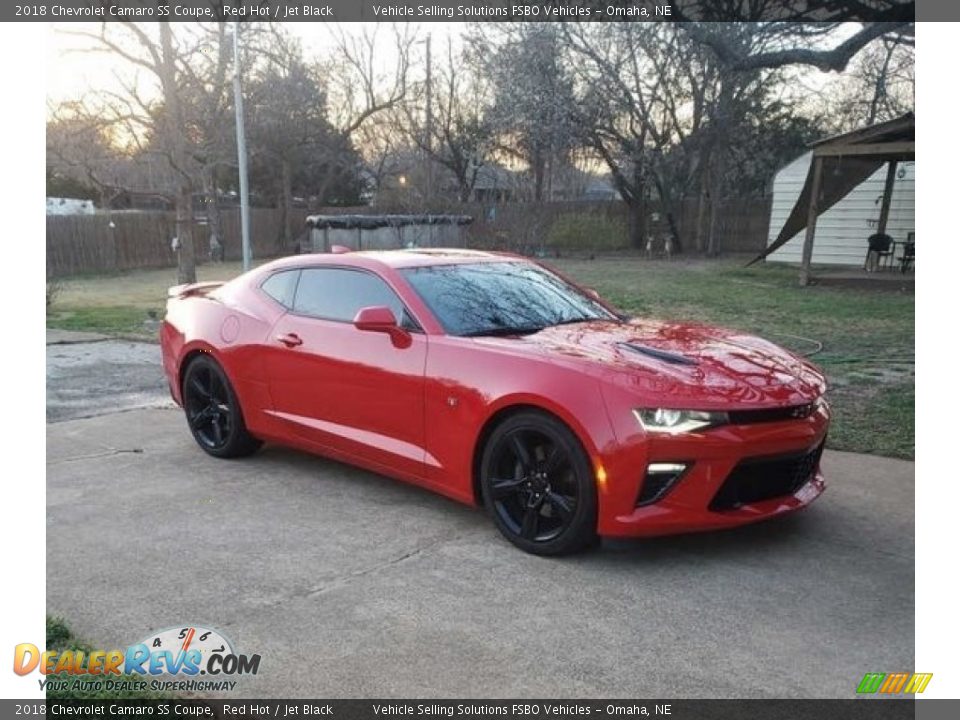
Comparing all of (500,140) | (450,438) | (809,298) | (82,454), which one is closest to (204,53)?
(82,454)

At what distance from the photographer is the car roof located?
496cm

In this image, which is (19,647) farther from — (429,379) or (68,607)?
(429,379)

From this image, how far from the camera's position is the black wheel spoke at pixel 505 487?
4.00 meters

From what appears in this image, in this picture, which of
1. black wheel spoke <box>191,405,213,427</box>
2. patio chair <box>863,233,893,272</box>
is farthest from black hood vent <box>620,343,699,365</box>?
patio chair <box>863,233,893,272</box>

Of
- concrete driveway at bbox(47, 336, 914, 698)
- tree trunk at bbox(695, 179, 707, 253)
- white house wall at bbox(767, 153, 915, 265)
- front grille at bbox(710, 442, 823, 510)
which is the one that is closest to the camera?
concrete driveway at bbox(47, 336, 914, 698)

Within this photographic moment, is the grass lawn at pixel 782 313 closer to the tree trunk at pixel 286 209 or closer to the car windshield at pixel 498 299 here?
the car windshield at pixel 498 299

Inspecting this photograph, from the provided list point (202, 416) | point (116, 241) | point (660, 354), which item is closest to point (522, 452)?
point (660, 354)

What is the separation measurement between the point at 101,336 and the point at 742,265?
17.5 meters

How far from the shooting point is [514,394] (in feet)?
12.9

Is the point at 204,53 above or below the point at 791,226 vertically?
above

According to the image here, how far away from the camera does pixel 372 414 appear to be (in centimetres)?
461

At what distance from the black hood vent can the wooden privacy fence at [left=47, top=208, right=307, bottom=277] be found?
21302 millimetres

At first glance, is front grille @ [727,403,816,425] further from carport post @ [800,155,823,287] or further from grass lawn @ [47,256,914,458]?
carport post @ [800,155,823,287]

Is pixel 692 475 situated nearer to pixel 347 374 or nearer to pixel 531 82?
pixel 347 374
